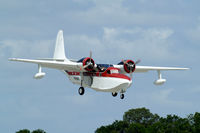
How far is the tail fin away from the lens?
71.4 meters

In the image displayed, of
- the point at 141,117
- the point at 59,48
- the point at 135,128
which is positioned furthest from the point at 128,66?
the point at 141,117

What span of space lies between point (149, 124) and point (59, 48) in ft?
218

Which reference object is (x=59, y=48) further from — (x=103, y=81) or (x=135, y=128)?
(x=135, y=128)

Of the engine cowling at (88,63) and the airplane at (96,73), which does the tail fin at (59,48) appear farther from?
the engine cowling at (88,63)

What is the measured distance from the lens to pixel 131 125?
12525cm

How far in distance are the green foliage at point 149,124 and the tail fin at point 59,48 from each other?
2101 inches

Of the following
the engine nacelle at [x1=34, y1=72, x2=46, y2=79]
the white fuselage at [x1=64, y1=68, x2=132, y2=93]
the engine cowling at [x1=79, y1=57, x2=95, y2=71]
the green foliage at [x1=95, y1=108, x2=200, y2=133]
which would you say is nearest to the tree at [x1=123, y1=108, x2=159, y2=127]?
the green foliage at [x1=95, y1=108, x2=200, y2=133]

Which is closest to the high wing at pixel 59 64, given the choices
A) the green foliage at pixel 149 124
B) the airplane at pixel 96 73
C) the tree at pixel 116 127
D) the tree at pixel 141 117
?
the airplane at pixel 96 73

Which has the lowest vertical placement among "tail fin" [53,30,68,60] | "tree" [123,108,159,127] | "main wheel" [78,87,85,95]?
"tree" [123,108,159,127]

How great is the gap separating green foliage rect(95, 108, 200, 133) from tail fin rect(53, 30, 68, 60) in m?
53.4

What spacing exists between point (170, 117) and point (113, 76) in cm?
6904

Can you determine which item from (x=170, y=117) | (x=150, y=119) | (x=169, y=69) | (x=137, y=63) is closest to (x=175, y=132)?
(x=170, y=117)

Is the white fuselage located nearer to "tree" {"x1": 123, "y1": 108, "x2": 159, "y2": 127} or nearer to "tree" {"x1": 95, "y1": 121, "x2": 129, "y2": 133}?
"tree" {"x1": 95, "y1": 121, "x2": 129, "y2": 133}

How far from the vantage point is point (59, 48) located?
7212 centimetres
